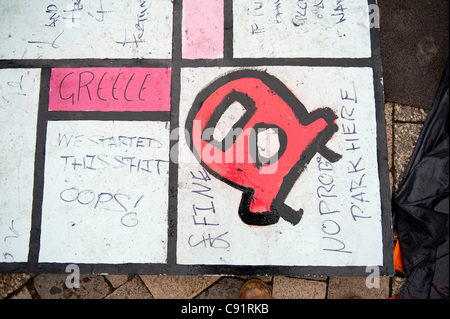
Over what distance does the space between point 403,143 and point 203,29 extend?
5.85 feet

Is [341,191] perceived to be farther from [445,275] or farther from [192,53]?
[192,53]

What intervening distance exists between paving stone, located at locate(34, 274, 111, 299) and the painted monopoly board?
0.21 meters

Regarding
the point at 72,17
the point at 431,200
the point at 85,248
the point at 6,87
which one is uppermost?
the point at 72,17

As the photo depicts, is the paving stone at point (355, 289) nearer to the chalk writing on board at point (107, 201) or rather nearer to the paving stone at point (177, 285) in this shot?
the paving stone at point (177, 285)

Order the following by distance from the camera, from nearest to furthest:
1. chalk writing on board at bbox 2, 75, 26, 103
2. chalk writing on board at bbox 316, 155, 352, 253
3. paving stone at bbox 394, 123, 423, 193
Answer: chalk writing on board at bbox 316, 155, 352, 253, chalk writing on board at bbox 2, 75, 26, 103, paving stone at bbox 394, 123, 423, 193

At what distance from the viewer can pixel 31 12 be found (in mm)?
2031

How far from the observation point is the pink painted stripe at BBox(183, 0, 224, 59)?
6.45ft

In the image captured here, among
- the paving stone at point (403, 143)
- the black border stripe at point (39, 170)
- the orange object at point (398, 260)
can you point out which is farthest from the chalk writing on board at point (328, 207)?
the black border stripe at point (39, 170)

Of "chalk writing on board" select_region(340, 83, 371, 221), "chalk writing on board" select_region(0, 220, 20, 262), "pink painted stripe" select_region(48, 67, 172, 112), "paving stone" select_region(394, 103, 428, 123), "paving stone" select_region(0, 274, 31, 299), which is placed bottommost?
"paving stone" select_region(0, 274, 31, 299)

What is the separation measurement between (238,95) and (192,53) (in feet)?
1.51

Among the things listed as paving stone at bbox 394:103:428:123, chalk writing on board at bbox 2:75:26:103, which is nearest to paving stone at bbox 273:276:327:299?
paving stone at bbox 394:103:428:123

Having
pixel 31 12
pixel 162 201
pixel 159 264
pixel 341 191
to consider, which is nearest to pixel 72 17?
pixel 31 12

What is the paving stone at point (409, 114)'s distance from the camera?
213 cm

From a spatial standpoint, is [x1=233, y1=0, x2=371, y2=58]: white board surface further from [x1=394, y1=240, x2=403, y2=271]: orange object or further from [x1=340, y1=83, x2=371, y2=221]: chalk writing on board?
[x1=394, y1=240, x2=403, y2=271]: orange object
